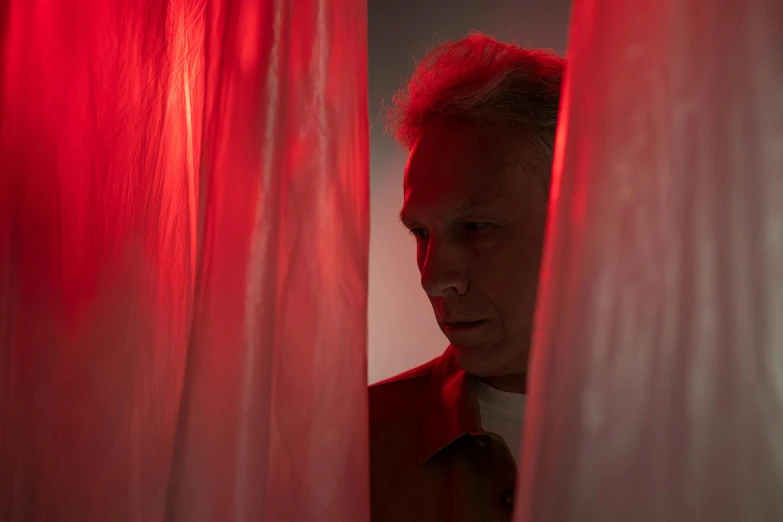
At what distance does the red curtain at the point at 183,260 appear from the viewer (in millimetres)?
578

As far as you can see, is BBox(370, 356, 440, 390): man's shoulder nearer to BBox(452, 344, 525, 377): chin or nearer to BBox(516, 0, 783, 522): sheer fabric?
BBox(452, 344, 525, 377): chin

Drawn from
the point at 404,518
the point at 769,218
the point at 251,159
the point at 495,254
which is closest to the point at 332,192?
the point at 251,159

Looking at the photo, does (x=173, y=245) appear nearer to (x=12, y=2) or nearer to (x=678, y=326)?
(x=12, y=2)

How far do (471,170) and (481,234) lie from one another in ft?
0.29

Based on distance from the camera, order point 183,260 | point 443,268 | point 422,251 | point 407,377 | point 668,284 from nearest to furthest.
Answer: point 668,284 → point 183,260 → point 443,268 → point 422,251 → point 407,377

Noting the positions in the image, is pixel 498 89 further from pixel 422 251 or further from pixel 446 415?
pixel 446 415

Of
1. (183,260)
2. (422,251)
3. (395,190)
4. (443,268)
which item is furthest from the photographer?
(395,190)

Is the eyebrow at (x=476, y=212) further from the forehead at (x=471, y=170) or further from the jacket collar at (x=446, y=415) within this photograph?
the jacket collar at (x=446, y=415)

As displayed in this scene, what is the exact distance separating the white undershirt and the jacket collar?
0.03m

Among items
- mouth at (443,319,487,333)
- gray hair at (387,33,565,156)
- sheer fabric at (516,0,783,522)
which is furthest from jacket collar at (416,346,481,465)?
sheer fabric at (516,0,783,522)

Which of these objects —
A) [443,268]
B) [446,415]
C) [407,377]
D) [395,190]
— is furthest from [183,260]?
[395,190]

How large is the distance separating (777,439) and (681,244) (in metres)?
0.12

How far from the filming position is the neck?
111 cm

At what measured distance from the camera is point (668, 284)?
44cm
